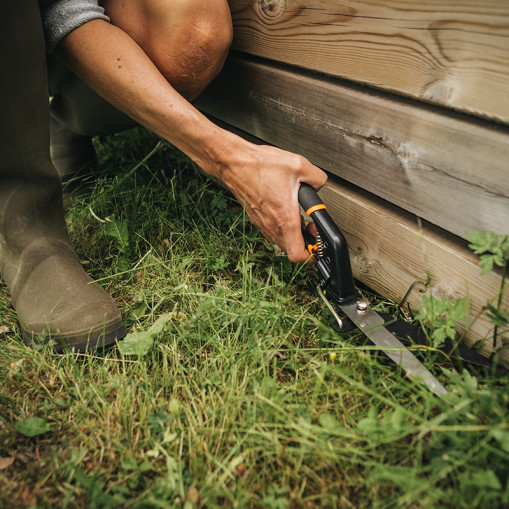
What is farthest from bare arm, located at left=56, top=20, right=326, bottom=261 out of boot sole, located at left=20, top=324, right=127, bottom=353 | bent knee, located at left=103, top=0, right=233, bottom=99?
boot sole, located at left=20, top=324, right=127, bottom=353

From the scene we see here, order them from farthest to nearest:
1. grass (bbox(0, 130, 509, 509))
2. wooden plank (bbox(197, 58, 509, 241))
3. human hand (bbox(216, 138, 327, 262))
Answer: human hand (bbox(216, 138, 327, 262)), wooden plank (bbox(197, 58, 509, 241)), grass (bbox(0, 130, 509, 509))

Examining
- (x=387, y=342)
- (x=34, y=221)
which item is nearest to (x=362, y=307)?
(x=387, y=342)

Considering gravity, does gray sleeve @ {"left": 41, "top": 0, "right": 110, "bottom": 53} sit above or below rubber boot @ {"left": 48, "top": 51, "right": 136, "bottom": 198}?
above

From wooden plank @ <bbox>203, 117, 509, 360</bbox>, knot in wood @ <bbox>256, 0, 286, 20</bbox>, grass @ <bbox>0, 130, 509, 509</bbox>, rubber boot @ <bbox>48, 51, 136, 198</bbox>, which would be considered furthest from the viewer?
rubber boot @ <bbox>48, 51, 136, 198</bbox>

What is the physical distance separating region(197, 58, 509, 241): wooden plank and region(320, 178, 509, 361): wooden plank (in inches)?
2.1

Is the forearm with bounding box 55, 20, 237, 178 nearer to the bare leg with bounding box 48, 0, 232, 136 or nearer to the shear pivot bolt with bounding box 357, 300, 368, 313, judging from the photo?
the bare leg with bounding box 48, 0, 232, 136

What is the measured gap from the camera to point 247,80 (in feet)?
5.22

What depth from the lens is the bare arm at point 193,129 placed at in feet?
4.00

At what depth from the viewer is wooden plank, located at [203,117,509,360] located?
3.59ft

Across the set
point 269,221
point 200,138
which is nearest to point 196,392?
point 269,221

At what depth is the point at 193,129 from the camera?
1.27 metres

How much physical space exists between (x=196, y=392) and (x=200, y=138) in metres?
0.71

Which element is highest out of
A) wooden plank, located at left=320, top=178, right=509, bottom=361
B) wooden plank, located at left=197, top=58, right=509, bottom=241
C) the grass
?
wooden plank, located at left=197, top=58, right=509, bottom=241

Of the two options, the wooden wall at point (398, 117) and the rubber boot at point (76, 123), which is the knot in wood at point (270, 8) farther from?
the rubber boot at point (76, 123)
